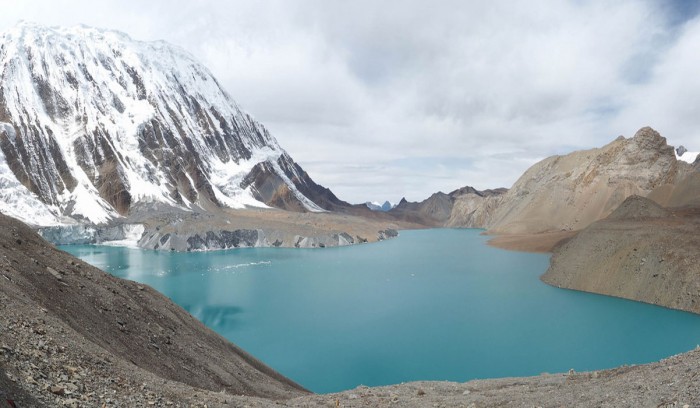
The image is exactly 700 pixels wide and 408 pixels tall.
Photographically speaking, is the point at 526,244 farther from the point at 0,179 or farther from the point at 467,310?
the point at 0,179

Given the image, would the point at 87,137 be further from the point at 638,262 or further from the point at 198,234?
the point at 638,262

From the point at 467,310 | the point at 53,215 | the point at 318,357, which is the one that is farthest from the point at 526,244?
the point at 53,215

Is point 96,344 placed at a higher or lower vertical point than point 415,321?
higher

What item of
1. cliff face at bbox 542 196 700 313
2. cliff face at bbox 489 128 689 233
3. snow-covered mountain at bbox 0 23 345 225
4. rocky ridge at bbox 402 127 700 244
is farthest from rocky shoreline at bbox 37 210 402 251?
cliff face at bbox 542 196 700 313

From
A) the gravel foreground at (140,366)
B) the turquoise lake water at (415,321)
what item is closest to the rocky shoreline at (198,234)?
the turquoise lake water at (415,321)

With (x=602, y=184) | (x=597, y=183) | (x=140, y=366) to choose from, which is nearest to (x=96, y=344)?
(x=140, y=366)

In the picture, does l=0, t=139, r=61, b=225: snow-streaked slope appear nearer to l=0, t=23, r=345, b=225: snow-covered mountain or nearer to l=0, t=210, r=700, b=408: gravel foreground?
l=0, t=23, r=345, b=225: snow-covered mountain
